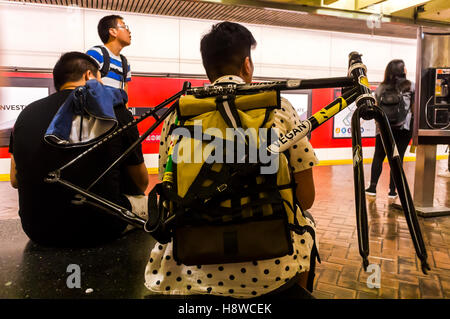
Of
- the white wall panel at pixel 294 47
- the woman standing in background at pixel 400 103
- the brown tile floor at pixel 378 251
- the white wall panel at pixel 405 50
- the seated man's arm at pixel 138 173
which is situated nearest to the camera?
the seated man's arm at pixel 138 173

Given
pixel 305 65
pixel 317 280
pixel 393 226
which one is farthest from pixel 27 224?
pixel 305 65

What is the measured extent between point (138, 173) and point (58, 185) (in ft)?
1.31

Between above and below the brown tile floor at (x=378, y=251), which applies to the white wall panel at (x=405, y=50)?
above

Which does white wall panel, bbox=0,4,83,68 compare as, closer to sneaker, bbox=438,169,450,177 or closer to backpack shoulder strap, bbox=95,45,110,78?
backpack shoulder strap, bbox=95,45,110,78

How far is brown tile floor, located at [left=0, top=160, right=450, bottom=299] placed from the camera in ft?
7.16

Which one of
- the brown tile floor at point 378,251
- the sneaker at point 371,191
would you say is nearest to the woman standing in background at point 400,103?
the sneaker at point 371,191

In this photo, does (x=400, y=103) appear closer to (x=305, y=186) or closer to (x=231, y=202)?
(x=305, y=186)

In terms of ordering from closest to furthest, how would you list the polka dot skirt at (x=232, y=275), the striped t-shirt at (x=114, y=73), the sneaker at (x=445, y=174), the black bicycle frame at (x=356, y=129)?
1. the black bicycle frame at (x=356, y=129)
2. the polka dot skirt at (x=232, y=275)
3. the striped t-shirt at (x=114, y=73)
4. the sneaker at (x=445, y=174)

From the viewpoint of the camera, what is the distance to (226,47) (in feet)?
4.36

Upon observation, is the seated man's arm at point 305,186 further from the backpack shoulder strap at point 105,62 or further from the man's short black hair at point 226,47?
the backpack shoulder strap at point 105,62

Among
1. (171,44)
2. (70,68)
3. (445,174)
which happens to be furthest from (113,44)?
(445,174)

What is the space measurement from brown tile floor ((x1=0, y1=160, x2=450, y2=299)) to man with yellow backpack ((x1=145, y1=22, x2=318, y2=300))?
1.11m

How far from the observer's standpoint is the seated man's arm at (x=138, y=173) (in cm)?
186
